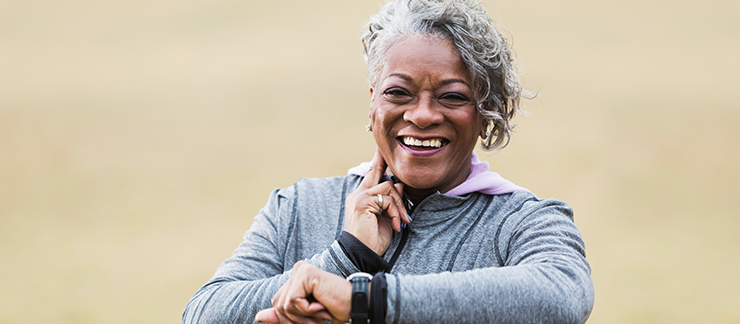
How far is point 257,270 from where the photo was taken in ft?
7.19

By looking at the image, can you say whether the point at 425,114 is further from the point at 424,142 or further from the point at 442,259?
the point at 442,259

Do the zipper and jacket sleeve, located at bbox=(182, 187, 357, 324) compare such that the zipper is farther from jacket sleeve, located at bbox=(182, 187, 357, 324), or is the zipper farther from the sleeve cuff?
the sleeve cuff

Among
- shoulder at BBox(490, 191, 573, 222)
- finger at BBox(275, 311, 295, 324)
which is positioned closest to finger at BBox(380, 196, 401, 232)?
shoulder at BBox(490, 191, 573, 222)

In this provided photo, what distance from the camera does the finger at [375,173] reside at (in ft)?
7.70

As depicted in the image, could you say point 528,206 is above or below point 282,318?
above

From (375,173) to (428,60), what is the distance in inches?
19.8

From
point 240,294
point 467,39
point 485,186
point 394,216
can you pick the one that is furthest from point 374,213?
point 467,39

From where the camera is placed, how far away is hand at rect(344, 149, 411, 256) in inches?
81.7

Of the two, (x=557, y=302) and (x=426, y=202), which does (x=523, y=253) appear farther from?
(x=426, y=202)

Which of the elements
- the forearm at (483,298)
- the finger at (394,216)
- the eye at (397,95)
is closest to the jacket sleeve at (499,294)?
the forearm at (483,298)

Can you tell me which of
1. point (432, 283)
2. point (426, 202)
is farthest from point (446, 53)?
point (432, 283)

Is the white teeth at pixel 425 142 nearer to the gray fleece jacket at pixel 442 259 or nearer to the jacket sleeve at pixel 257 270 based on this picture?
the gray fleece jacket at pixel 442 259

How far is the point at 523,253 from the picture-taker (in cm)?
194

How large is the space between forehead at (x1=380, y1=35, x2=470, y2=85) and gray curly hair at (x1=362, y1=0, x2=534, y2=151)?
0.02m
